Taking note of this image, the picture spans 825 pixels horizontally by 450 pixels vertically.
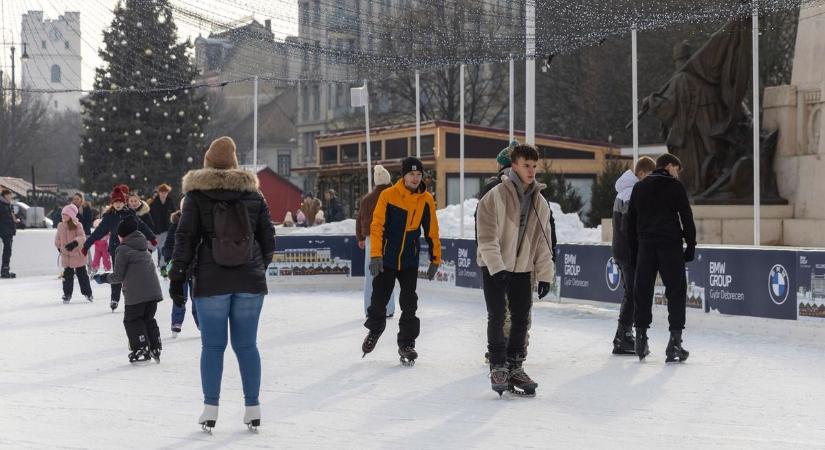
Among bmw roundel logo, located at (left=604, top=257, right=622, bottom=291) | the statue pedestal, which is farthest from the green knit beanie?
the statue pedestal

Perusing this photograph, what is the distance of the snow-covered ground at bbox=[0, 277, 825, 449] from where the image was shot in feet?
23.5

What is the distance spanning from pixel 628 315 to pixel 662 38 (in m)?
32.5

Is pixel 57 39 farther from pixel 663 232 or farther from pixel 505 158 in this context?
pixel 663 232

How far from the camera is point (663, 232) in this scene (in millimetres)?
10328

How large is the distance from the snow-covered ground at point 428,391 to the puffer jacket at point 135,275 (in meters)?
0.57

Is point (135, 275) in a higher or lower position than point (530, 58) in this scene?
lower

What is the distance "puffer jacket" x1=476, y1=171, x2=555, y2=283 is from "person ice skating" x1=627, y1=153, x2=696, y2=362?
1828 millimetres

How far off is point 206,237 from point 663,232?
4.44 m

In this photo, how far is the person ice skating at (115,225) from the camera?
464 inches

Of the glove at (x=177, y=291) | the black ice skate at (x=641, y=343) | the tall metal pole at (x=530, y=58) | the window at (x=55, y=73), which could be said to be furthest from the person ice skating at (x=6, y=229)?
the glove at (x=177, y=291)

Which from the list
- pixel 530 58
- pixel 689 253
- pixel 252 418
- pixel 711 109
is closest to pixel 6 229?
pixel 530 58

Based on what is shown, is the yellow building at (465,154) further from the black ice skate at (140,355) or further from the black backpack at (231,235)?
the black backpack at (231,235)

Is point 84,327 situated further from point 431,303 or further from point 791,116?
point 791,116

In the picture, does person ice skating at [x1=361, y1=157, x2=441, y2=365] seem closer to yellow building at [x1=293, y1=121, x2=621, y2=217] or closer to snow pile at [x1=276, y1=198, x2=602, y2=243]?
snow pile at [x1=276, y1=198, x2=602, y2=243]
